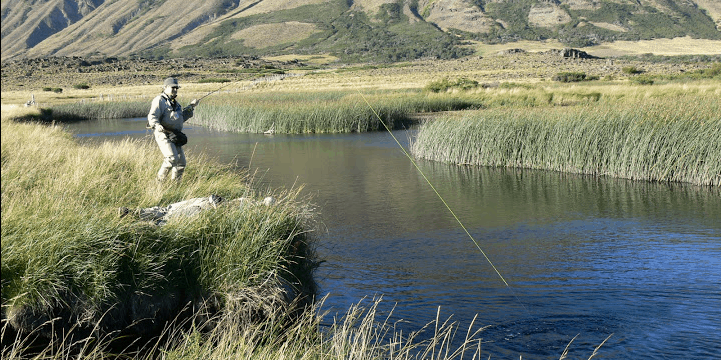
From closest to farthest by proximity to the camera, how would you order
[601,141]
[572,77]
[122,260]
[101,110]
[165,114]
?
[122,260] < [165,114] < [601,141] < [101,110] < [572,77]

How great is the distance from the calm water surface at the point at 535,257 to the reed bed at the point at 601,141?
0.47m

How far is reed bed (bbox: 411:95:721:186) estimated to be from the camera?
1586 centimetres

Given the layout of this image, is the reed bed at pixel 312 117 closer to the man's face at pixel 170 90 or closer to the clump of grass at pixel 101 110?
the clump of grass at pixel 101 110

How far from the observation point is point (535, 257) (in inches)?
411

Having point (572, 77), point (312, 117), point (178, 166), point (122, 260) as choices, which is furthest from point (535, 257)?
point (572, 77)

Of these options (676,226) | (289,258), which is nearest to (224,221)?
(289,258)

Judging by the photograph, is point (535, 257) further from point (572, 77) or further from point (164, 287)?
point (572, 77)

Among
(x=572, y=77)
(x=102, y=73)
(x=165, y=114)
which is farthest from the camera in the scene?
(x=102, y=73)

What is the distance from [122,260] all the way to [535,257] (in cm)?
588

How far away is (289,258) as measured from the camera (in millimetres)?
8297

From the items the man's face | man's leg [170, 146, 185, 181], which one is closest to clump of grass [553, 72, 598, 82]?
man's leg [170, 146, 185, 181]

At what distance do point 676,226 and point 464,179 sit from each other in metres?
6.69

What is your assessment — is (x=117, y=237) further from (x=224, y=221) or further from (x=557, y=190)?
(x=557, y=190)

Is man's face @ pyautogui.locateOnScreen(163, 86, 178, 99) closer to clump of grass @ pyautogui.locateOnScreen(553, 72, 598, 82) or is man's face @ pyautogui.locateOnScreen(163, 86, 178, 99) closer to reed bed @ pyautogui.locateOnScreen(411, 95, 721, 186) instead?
reed bed @ pyautogui.locateOnScreen(411, 95, 721, 186)
